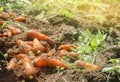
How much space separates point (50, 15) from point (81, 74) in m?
2.27

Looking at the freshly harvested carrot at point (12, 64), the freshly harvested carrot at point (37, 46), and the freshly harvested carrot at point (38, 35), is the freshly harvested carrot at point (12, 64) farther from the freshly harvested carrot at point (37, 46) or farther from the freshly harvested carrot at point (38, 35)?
the freshly harvested carrot at point (38, 35)

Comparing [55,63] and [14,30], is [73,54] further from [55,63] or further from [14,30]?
[14,30]

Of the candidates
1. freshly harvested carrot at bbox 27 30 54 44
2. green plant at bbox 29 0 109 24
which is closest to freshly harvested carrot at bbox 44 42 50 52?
freshly harvested carrot at bbox 27 30 54 44

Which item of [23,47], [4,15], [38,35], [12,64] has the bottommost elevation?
[12,64]

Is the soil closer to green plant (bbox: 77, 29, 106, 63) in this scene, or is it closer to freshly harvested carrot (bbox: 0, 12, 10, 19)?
green plant (bbox: 77, 29, 106, 63)

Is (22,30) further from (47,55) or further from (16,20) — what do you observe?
(47,55)

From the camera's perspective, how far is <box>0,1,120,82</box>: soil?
12.9 ft

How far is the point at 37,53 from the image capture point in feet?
14.6

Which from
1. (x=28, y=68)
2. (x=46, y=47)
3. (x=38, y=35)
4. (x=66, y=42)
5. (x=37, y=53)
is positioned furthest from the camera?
(x=66, y=42)

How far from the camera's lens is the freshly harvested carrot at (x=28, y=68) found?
393 centimetres

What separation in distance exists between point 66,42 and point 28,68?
4.02ft

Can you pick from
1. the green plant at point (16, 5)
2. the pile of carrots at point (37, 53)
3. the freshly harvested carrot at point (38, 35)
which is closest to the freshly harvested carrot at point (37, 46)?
Answer: the pile of carrots at point (37, 53)

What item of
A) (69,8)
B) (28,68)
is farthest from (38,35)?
(69,8)

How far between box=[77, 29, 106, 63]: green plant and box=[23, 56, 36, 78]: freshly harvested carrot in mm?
795
